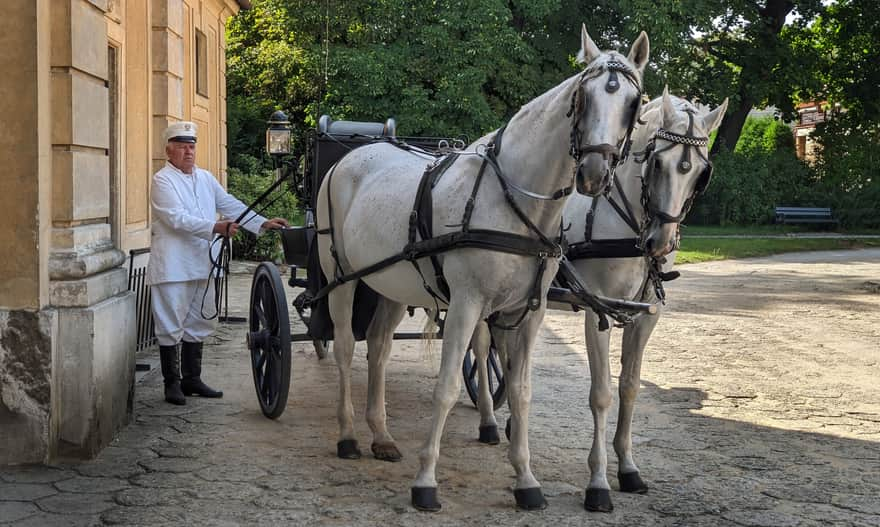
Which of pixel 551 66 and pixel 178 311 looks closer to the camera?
pixel 178 311

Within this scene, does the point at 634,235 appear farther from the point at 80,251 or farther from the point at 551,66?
the point at 551,66

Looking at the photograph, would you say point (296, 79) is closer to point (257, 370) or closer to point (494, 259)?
point (257, 370)

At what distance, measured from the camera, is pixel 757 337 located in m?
11.0

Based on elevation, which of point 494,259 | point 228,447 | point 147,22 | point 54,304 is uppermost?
point 147,22

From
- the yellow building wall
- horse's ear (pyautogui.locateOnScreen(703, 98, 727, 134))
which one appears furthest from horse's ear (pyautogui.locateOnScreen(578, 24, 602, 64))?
the yellow building wall

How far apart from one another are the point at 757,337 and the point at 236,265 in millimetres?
9648

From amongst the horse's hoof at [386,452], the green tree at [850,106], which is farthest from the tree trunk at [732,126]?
the horse's hoof at [386,452]

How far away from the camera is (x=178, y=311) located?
290 inches

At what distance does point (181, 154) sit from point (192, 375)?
1.63m

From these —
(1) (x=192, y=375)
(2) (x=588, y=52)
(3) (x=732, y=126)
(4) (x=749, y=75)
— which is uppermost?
(4) (x=749, y=75)

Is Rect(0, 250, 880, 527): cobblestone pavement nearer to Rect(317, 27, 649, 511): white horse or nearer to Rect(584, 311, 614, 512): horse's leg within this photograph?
Rect(584, 311, 614, 512): horse's leg

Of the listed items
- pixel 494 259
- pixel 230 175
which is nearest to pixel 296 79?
pixel 230 175

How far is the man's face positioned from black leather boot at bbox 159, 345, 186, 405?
1.31 m

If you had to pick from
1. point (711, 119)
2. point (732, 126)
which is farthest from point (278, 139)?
point (732, 126)
